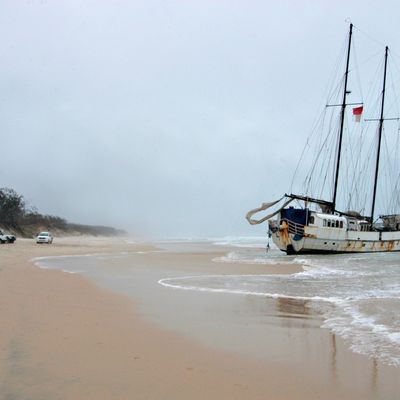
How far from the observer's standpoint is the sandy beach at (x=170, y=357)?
16.0ft

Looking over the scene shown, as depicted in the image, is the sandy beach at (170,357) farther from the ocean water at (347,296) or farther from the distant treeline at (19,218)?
the distant treeline at (19,218)

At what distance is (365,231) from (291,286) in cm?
3215

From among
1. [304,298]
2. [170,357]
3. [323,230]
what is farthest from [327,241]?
[170,357]

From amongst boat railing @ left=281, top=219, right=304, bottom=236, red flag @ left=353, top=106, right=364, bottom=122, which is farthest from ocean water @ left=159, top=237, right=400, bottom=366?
red flag @ left=353, top=106, right=364, bottom=122

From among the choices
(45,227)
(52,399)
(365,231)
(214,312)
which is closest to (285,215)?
(365,231)

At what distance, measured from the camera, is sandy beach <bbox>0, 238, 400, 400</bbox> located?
16.0 feet

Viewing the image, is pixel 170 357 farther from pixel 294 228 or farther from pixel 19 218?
pixel 19 218

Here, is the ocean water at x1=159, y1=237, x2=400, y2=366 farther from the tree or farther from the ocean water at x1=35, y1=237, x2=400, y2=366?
the tree

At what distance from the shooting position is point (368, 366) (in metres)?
5.80

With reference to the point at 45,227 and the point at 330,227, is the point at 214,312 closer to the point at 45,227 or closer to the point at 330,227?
Result: the point at 330,227

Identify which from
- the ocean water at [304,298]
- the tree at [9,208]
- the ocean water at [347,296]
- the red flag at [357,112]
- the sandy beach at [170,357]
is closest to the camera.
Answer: the sandy beach at [170,357]

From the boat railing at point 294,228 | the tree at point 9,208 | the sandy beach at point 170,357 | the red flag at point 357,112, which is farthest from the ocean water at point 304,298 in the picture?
the tree at point 9,208

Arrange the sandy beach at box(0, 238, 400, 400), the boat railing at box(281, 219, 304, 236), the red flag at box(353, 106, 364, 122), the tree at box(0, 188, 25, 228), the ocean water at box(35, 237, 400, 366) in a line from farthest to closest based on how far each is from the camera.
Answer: the tree at box(0, 188, 25, 228)
the red flag at box(353, 106, 364, 122)
the boat railing at box(281, 219, 304, 236)
the ocean water at box(35, 237, 400, 366)
the sandy beach at box(0, 238, 400, 400)

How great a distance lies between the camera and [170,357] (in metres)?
6.16
